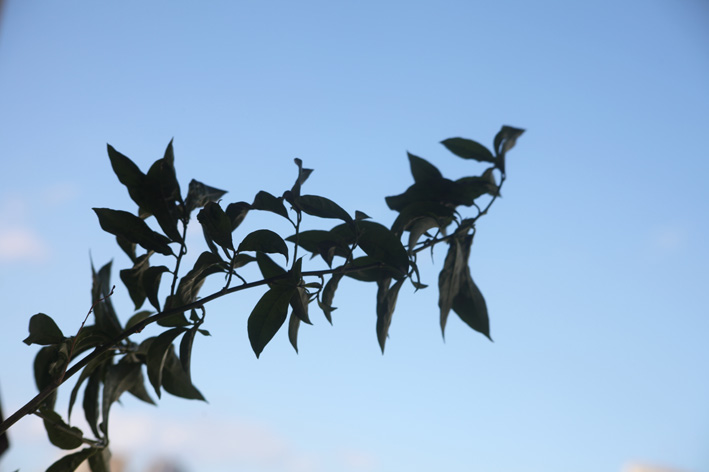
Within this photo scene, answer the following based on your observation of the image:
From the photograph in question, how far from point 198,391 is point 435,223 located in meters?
0.28

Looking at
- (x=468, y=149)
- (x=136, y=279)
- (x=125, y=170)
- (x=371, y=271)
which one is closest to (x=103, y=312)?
(x=136, y=279)

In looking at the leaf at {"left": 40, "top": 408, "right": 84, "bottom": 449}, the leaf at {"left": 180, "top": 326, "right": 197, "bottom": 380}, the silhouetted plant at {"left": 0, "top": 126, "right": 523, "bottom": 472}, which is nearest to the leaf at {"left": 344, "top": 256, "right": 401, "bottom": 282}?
the silhouetted plant at {"left": 0, "top": 126, "right": 523, "bottom": 472}

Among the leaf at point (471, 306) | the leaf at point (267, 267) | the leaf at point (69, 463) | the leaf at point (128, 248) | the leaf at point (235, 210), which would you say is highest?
the leaf at point (128, 248)

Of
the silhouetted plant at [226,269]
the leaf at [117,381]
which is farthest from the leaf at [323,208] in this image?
the leaf at [117,381]

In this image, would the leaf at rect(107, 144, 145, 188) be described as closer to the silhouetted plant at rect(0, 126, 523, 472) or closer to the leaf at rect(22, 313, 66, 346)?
the silhouetted plant at rect(0, 126, 523, 472)

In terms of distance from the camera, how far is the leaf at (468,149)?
55cm

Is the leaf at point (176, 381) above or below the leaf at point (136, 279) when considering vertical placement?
below

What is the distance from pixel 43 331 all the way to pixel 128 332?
6cm

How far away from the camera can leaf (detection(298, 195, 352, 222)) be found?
1.49ft

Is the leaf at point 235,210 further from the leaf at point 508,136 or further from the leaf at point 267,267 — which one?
the leaf at point 508,136

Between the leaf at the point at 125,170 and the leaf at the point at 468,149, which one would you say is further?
the leaf at the point at 468,149

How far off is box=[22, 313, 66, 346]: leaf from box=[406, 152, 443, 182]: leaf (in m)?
0.33

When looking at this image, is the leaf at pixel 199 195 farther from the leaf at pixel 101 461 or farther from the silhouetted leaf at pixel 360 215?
the leaf at pixel 101 461

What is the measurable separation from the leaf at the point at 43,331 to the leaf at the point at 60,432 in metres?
0.09
